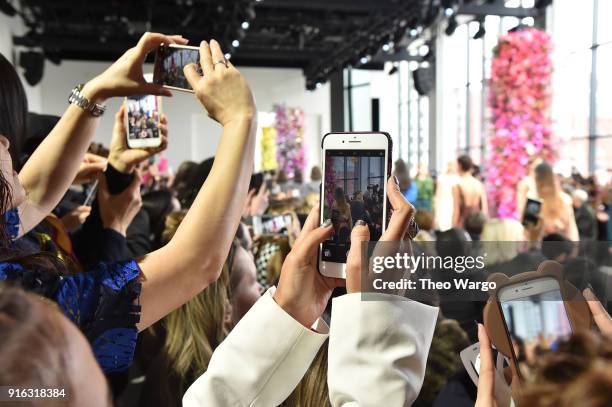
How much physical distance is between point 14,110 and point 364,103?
16.7 metres

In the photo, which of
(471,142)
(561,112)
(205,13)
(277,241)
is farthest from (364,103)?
(277,241)

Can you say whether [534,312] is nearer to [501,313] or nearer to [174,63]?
[501,313]

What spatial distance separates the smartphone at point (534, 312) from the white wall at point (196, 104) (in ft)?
40.8

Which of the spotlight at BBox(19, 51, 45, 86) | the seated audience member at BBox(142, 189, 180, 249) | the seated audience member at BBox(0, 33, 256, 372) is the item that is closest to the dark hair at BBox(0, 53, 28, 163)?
the seated audience member at BBox(0, 33, 256, 372)

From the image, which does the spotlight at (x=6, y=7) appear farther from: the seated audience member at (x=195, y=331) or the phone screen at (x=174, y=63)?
the phone screen at (x=174, y=63)

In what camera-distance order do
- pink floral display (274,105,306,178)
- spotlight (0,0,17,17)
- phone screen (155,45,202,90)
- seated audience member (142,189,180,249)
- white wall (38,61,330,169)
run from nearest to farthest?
1. phone screen (155,45,202,90)
2. seated audience member (142,189,180,249)
3. spotlight (0,0,17,17)
4. pink floral display (274,105,306,178)
5. white wall (38,61,330,169)

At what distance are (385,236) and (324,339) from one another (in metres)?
0.19

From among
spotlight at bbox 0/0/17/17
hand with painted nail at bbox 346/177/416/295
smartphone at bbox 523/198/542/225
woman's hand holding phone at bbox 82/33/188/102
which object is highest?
spotlight at bbox 0/0/17/17

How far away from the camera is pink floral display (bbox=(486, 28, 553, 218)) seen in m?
7.09

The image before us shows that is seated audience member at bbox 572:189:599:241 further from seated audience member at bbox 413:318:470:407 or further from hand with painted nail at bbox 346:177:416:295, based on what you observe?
hand with painted nail at bbox 346:177:416:295

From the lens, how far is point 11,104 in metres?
1.23

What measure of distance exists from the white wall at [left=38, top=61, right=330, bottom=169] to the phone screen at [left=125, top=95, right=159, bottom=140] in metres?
11.3

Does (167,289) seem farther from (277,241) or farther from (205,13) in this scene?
(205,13)

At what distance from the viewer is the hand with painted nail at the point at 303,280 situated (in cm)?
80
